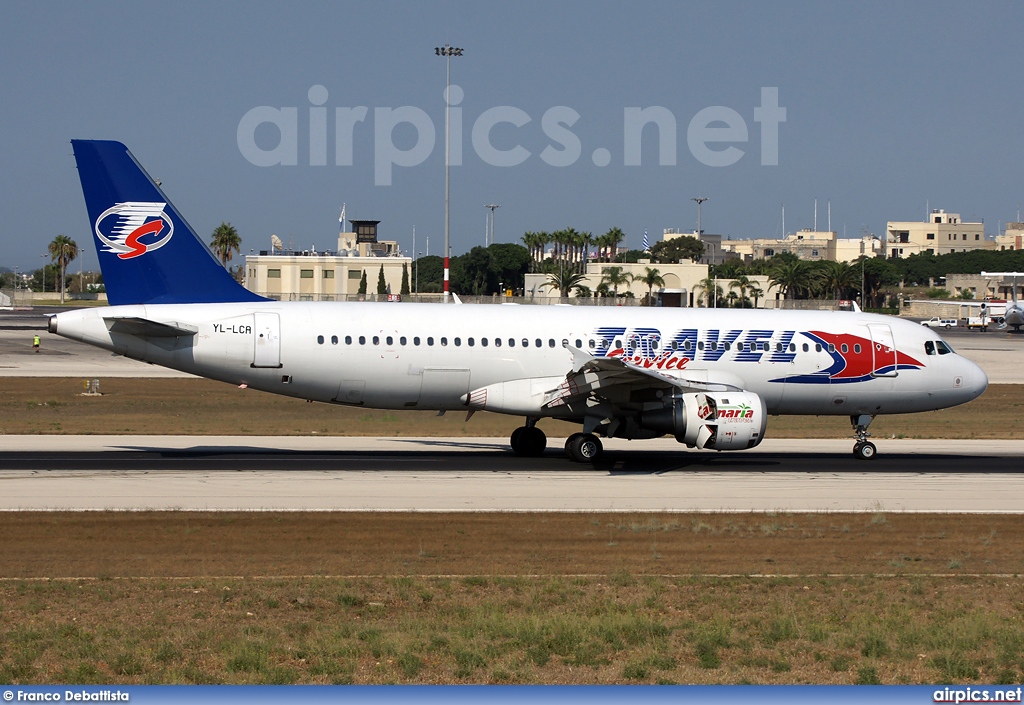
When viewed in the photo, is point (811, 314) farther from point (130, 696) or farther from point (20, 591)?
point (130, 696)

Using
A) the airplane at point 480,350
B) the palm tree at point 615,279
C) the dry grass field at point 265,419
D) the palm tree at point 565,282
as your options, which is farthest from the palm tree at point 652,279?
the airplane at point 480,350

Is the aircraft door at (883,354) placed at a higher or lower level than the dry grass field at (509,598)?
higher

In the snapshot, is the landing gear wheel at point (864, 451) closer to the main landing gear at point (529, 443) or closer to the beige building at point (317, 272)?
the main landing gear at point (529, 443)

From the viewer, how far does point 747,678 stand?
35.1 ft

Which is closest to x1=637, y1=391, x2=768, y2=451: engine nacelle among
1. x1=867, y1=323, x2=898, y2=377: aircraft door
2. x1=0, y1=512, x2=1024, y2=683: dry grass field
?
x1=0, y1=512, x2=1024, y2=683: dry grass field

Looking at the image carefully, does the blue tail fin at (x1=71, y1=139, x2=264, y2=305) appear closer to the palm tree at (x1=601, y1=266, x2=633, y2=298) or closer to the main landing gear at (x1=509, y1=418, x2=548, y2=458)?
the main landing gear at (x1=509, y1=418, x2=548, y2=458)

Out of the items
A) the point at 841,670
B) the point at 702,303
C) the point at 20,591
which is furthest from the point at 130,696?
the point at 702,303

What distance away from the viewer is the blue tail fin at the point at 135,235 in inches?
1021

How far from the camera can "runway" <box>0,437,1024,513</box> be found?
70.1ft

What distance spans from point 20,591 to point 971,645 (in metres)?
11.2

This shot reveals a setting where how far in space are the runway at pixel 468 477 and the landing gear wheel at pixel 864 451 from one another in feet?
1.02

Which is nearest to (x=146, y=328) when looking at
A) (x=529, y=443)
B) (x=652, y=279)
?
(x=529, y=443)

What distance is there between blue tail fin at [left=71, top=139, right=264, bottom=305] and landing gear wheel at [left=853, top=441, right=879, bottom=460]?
1693cm

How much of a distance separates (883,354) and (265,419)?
20.0m
